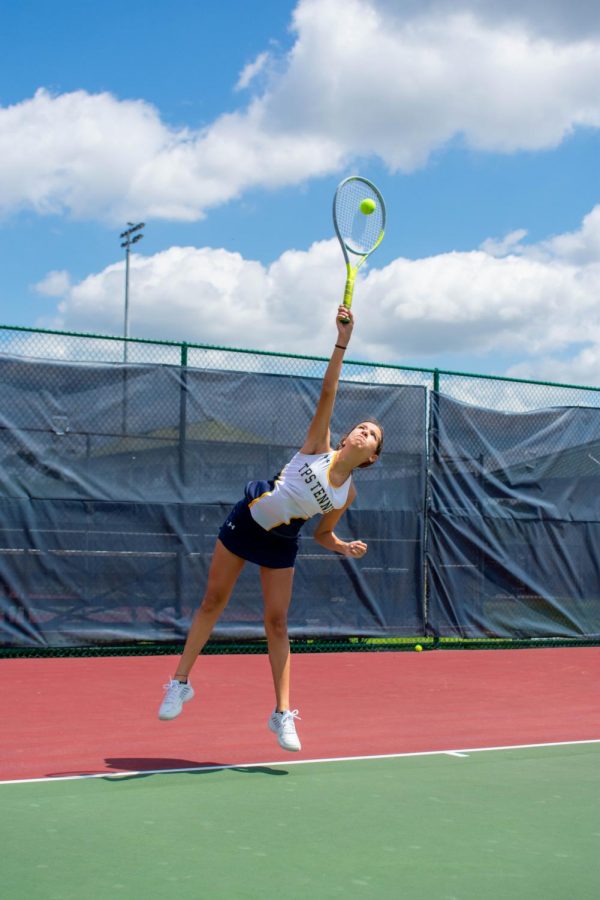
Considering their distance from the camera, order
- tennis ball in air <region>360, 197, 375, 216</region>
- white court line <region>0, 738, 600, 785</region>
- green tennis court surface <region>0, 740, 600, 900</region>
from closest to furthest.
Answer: green tennis court surface <region>0, 740, 600, 900</region> < white court line <region>0, 738, 600, 785</region> < tennis ball in air <region>360, 197, 375, 216</region>

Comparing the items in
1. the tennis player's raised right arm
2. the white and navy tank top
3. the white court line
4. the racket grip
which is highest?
the racket grip

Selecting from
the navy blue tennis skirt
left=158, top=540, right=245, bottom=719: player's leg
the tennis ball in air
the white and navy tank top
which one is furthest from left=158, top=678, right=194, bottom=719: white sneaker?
the tennis ball in air

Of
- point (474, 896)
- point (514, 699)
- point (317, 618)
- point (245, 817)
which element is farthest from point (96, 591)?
point (474, 896)

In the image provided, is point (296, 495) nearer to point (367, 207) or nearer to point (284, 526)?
point (284, 526)

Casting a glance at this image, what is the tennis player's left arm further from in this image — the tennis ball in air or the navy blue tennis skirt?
the tennis ball in air

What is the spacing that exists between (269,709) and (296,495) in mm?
2137

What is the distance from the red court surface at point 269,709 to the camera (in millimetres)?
4965

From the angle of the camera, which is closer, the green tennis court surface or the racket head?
the green tennis court surface

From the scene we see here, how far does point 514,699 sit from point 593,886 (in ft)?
13.7

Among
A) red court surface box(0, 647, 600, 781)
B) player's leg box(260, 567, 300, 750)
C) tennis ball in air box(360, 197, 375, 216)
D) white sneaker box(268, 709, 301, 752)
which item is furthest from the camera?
tennis ball in air box(360, 197, 375, 216)

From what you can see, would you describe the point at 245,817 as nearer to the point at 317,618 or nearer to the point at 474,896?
the point at 474,896

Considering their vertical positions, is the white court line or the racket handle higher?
the racket handle

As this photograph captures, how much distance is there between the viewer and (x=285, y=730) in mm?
4656

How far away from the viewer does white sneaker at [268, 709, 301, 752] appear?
4629 mm
